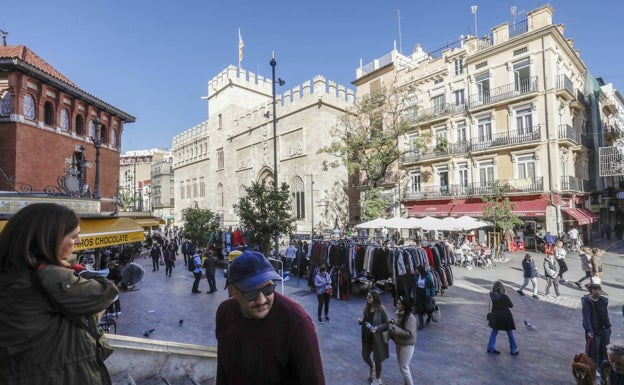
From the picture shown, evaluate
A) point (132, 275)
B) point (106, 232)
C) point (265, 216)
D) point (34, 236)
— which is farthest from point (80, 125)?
point (34, 236)

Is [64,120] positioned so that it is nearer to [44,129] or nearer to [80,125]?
[80,125]

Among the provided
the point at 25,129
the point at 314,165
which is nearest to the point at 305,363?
the point at 25,129

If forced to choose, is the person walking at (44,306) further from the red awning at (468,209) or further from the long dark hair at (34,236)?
the red awning at (468,209)

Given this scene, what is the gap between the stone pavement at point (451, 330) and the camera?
568cm

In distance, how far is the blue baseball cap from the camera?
1587 millimetres

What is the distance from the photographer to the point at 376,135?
2667 centimetres

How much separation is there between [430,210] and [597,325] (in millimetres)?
21007

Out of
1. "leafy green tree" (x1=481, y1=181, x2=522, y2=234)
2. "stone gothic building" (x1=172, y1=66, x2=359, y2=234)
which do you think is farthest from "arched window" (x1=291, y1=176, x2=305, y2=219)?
"leafy green tree" (x1=481, y1=181, x2=522, y2=234)

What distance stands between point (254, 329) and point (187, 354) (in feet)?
13.0

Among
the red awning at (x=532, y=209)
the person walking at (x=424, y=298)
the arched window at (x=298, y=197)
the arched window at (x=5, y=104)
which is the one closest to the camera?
the person walking at (x=424, y=298)

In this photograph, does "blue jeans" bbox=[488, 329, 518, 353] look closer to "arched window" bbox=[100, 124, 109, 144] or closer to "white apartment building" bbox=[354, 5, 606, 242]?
"white apartment building" bbox=[354, 5, 606, 242]

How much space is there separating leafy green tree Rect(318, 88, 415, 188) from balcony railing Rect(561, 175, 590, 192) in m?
10.8

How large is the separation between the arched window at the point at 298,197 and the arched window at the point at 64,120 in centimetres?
2076

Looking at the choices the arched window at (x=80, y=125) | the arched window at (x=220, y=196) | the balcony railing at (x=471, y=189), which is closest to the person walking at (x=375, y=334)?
the arched window at (x=80, y=125)
